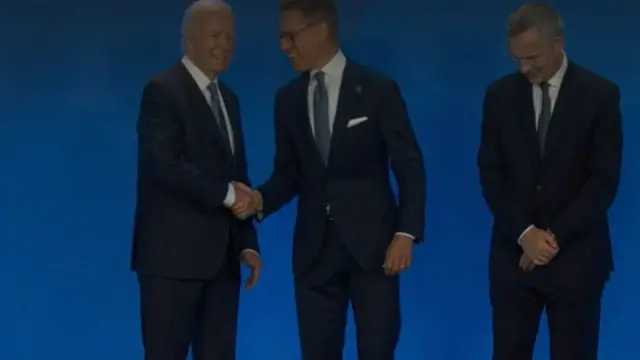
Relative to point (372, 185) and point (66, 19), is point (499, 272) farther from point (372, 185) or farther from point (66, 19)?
point (66, 19)

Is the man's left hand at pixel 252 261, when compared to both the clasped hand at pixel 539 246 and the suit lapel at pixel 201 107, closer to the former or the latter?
the suit lapel at pixel 201 107

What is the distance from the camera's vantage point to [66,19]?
4.30m

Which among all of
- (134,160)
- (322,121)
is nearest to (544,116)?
(322,121)

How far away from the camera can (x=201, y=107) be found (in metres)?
3.32

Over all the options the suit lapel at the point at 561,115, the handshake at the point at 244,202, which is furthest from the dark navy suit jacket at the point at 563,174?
the handshake at the point at 244,202

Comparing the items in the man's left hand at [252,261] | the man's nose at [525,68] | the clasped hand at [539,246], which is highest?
the man's nose at [525,68]

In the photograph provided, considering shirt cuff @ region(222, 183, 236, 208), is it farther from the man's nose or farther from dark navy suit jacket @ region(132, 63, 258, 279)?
the man's nose

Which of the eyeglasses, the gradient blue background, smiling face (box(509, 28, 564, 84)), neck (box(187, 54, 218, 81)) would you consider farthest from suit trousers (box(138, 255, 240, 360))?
smiling face (box(509, 28, 564, 84))

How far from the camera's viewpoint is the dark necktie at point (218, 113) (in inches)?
132

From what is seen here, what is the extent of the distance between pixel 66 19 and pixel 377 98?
157cm

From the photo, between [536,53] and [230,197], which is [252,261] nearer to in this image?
[230,197]

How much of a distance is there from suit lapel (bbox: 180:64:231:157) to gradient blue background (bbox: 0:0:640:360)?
101 cm

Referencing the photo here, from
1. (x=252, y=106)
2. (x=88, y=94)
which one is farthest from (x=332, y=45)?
(x=88, y=94)

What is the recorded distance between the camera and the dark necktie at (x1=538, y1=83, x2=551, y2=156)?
3.35 m
